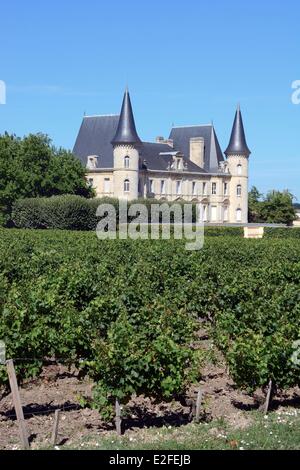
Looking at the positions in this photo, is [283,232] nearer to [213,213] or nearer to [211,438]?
[213,213]

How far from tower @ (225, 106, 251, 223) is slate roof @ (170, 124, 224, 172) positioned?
145cm

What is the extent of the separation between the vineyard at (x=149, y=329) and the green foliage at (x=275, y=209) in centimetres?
7056

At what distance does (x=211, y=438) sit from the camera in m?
7.79

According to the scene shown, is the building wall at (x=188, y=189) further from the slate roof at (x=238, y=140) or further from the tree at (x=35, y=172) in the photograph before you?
the tree at (x=35, y=172)

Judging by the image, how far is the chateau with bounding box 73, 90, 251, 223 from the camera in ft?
246

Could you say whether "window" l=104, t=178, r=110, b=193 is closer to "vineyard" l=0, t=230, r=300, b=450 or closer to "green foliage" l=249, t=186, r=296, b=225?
"green foliage" l=249, t=186, r=296, b=225

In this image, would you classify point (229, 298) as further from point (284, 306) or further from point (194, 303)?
point (284, 306)

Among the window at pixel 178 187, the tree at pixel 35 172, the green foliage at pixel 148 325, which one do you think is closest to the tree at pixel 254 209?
the window at pixel 178 187

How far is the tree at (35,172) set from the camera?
202 feet

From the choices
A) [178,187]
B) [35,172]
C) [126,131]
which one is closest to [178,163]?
[178,187]

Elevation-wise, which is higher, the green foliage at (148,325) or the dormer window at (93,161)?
the dormer window at (93,161)

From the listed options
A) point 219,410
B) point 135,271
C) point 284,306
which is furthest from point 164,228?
point 219,410

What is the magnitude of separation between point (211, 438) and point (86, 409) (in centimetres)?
197
